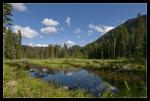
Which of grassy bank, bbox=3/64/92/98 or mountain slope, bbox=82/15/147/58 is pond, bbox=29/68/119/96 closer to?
grassy bank, bbox=3/64/92/98

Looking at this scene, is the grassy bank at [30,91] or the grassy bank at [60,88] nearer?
the grassy bank at [60,88]

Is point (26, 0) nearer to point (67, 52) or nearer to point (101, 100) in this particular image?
point (101, 100)

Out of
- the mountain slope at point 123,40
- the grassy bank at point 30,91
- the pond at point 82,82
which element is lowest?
the pond at point 82,82

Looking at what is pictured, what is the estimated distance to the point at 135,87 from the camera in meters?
3.65

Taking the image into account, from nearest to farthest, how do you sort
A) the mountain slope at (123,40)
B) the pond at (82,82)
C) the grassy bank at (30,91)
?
the grassy bank at (30,91), the mountain slope at (123,40), the pond at (82,82)

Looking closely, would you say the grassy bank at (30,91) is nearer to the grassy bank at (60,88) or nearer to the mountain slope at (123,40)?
the grassy bank at (60,88)

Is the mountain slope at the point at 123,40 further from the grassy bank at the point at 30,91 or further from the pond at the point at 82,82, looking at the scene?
the grassy bank at the point at 30,91

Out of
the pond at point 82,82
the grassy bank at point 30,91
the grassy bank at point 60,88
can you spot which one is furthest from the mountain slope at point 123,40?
the grassy bank at point 30,91

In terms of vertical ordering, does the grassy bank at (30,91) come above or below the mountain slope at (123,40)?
below

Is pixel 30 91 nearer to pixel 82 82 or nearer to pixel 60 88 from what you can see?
→ pixel 60 88

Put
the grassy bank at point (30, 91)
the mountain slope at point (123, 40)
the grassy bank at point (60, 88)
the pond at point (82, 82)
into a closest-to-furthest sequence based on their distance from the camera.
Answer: the grassy bank at point (60, 88), the grassy bank at point (30, 91), the mountain slope at point (123, 40), the pond at point (82, 82)

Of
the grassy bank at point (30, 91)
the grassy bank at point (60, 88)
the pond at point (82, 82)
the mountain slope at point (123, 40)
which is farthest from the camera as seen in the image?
the pond at point (82, 82)

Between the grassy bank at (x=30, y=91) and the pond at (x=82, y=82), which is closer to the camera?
the grassy bank at (x=30, y=91)

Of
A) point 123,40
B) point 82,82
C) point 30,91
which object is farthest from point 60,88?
point 123,40
